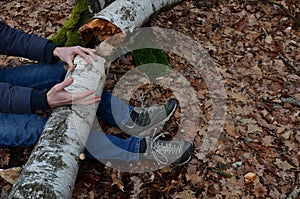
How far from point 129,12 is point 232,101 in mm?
1646

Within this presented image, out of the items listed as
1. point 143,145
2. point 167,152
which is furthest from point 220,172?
point 143,145

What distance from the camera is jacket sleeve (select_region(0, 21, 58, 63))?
3.71 metres

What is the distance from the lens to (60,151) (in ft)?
9.69

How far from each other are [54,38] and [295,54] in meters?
3.45

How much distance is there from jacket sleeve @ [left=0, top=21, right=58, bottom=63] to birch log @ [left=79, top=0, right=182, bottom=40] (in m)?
0.48

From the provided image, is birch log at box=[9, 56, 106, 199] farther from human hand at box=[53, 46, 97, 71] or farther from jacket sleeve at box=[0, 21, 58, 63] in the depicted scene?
jacket sleeve at box=[0, 21, 58, 63]

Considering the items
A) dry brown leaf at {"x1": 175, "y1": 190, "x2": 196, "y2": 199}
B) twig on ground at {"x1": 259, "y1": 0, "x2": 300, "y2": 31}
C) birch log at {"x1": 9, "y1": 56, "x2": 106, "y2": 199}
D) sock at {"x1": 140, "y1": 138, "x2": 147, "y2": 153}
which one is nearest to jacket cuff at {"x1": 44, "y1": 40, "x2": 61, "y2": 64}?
birch log at {"x1": 9, "y1": 56, "x2": 106, "y2": 199}

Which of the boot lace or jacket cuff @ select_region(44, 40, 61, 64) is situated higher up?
jacket cuff @ select_region(44, 40, 61, 64)

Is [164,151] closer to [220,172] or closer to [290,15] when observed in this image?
[220,172]

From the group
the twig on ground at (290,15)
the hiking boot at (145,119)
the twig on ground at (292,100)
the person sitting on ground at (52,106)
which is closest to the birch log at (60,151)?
the person sitting on ground at (52,106)

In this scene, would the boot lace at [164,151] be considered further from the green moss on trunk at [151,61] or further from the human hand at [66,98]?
the green moss on trunk at [151,61]

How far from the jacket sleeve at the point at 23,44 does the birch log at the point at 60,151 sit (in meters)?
0.39

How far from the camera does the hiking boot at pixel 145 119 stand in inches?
152

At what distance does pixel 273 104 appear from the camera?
458cm
